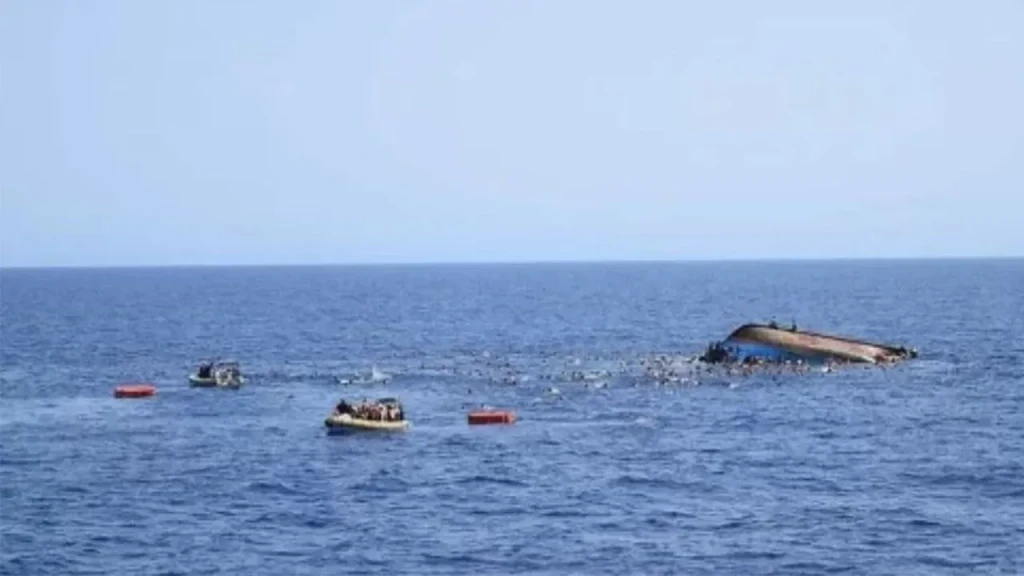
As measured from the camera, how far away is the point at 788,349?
4818 inches

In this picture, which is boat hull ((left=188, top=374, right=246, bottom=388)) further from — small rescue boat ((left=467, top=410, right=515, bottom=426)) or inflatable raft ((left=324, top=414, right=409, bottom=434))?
small rescue boat ((left=467, top=410, right=515, bottom=426))

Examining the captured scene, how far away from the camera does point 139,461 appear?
255 ft

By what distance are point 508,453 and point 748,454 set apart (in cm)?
1188

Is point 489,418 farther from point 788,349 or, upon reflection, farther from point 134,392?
point 788,349

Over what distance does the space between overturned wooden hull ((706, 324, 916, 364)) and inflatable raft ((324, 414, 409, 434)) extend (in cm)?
4417

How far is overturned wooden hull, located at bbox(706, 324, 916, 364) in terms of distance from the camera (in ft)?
401

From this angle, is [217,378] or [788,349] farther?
[788,349]

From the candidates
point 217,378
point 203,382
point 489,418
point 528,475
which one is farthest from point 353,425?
point 203,382

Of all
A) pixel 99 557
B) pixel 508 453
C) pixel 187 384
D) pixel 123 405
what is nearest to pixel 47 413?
pixel 123 405

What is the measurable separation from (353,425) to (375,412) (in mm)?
1920

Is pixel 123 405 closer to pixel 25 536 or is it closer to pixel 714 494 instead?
pixel 25 536

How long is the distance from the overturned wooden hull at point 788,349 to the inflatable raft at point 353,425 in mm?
44169

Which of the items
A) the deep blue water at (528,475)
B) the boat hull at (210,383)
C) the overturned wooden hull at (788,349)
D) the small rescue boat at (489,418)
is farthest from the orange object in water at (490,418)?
the overturned wooden hull at (788,349)

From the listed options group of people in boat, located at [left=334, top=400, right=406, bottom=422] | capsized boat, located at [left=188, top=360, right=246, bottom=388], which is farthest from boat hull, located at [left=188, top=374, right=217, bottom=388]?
group of people in boat, located at [left=334, top=400, right=406, bottom=422]
